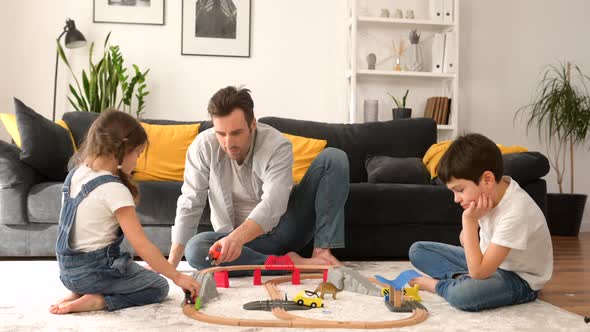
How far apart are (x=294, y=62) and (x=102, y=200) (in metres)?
3.40

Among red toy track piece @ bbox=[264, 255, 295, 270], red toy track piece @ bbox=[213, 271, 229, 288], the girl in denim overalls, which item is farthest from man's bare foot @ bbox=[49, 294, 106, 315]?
red toy track piece @ bbox=[264, 255, 295, 270]

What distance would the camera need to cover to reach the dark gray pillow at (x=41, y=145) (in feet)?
11.3

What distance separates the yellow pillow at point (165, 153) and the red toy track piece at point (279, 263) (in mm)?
1360

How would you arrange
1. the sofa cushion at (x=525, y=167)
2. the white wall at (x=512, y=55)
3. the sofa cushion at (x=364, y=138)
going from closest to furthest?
1. the sofa cushion at (x=525, y=167)
2. the sofa cushion at (x=364, y=138)
3. the white wall at (x=512, y=55)

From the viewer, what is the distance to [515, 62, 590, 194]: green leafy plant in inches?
211

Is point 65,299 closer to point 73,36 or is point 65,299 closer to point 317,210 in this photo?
point 317,210

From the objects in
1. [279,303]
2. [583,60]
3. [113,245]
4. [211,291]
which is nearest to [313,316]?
[279,303]

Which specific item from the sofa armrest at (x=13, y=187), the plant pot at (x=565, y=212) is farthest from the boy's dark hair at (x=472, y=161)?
the plant pot at (x=565, y=212)

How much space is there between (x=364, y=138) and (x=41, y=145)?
6.40 ft

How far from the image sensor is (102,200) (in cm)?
197

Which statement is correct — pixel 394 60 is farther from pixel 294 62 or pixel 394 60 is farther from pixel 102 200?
pixel 102 200

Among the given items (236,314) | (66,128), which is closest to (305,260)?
(236,314)

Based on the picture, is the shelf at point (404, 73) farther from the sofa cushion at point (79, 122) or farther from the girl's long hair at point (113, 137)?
the girl's long hair at point (113, 137)

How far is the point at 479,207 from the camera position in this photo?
2035 millimetres
